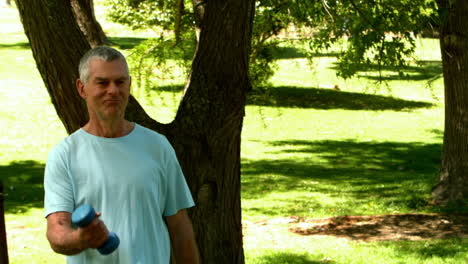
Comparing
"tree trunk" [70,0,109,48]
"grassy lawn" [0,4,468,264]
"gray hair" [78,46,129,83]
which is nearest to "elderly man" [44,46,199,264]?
"gray hair" [78,46,129,83]

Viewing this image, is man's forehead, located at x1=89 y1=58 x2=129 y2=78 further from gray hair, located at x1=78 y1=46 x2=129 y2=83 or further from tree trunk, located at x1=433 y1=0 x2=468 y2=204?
tree trunk, located at x1=433 y1=0 x2=468 y2=204

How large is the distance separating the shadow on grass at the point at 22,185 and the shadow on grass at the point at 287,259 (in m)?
3.62

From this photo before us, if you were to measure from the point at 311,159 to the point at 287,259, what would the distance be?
24.7 ft

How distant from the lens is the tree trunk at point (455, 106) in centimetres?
990

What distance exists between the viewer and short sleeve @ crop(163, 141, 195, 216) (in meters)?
2.88

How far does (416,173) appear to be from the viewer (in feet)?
45.5

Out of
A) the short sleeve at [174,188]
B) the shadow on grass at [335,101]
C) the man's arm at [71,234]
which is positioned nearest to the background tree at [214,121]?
the short sleeve at [174,188]

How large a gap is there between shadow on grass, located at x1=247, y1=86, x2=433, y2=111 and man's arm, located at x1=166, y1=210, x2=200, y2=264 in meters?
18.9

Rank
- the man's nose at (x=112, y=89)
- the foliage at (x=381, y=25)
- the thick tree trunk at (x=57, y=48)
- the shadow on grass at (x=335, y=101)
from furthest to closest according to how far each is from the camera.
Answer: the shadow on grass at (x=335, y=101)
the foliage at (x=381, y=25)
the thick tree trunk at (x=57, y=48)
the man's nose at (x=112, y=89)

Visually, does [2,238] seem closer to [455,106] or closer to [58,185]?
[58,185]

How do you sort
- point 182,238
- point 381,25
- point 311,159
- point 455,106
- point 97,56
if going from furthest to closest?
point 311,159 < point 455,106 < point 381,25 < point 182,238 < point 97,56

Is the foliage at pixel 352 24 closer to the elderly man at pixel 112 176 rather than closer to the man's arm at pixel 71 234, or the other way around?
the elderly man at pixel 112 176

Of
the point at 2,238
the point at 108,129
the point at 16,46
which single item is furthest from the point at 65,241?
the point at 16,46

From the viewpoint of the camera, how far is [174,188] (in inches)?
115
